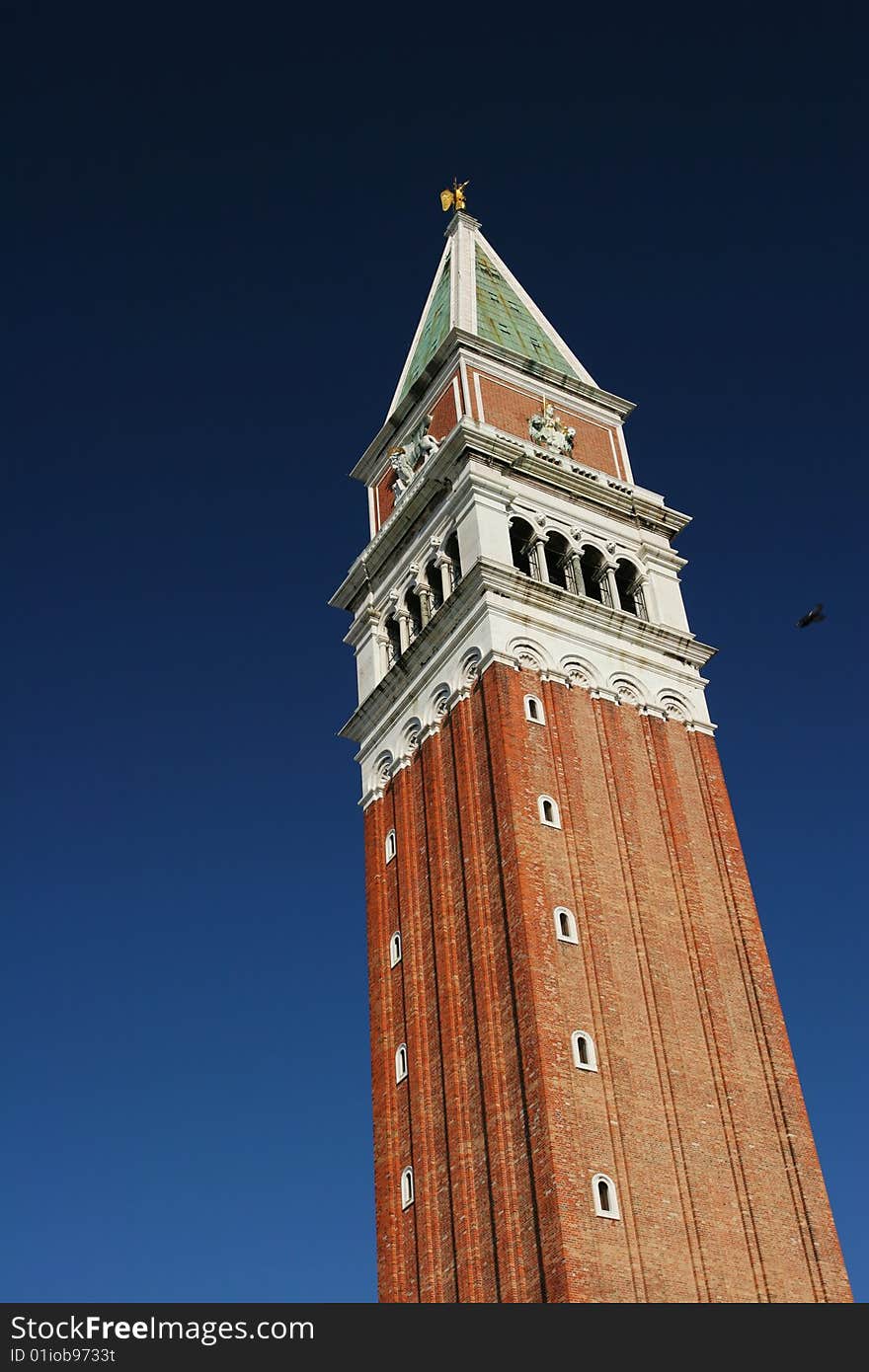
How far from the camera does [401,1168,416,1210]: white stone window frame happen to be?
45625mm

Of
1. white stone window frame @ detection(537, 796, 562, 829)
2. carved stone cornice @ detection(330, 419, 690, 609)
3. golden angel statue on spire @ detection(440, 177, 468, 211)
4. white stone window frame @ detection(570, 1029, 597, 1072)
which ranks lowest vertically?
white stone window frame @ detection(570, 1029, 597, 1072)

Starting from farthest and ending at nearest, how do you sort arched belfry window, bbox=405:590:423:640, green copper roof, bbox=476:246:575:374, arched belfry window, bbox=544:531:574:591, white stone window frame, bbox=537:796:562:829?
green copper roof, bbox=476:246:575:374 < arched belfry window, bbox=405:590:423:640 < arched belfry window, bbox=544:531:574:591 < white stone window frame, bbox=537:796:562:829

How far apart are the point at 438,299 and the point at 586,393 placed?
35.9ft

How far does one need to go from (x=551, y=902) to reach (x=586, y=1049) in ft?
15.0

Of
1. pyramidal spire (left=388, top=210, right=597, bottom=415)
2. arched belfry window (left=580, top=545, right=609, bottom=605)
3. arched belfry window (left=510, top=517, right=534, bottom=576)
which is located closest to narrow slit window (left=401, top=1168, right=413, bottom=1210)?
arched belfry window (left=510, top=517, right=534, bottom=576)

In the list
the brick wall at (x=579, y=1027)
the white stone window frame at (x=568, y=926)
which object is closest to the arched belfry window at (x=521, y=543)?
the brick wall at (x=579, y=1027)

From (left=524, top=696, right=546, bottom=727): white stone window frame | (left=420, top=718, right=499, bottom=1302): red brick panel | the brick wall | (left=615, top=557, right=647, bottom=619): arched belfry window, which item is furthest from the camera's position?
(left=615, top=557, right=647, bottom=619): arched belfry window

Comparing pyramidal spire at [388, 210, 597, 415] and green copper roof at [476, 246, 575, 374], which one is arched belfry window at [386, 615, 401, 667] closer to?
pyramidal spire at [388, 210, 597, 415]

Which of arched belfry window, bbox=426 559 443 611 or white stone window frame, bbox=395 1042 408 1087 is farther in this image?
arched belfry window, bbox=426 559 443 611

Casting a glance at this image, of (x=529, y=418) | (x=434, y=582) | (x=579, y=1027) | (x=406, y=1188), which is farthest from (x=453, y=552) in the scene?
(x=406, y=1188)

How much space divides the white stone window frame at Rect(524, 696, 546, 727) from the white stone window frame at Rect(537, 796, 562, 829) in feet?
9.80

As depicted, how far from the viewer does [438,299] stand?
72.8 meters

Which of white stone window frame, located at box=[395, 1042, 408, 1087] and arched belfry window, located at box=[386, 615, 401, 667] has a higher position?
arched belfry window, located at box=[386, 615, 401, 667]
